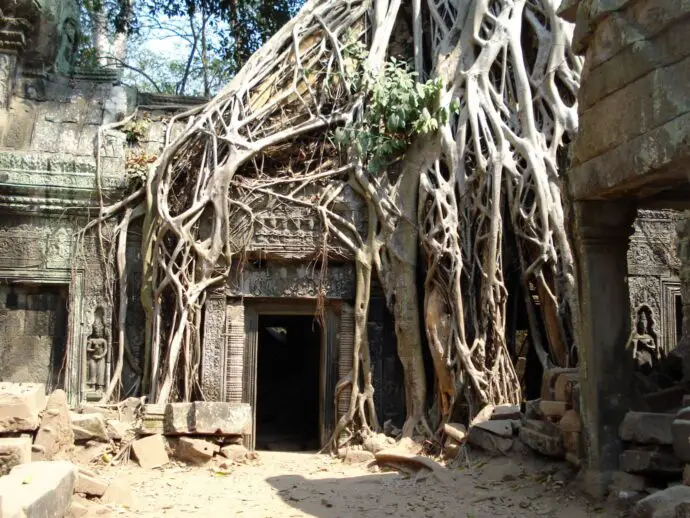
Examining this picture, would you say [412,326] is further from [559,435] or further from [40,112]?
[40,112]

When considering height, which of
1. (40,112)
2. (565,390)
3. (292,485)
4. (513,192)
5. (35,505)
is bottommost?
(292,485)

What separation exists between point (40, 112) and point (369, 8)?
3892 millimetres

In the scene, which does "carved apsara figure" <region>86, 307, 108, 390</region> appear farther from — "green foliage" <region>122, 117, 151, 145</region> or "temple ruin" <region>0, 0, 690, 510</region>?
"green foliage" <region>122, 117, 151, 145</region>

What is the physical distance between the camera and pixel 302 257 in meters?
8.10

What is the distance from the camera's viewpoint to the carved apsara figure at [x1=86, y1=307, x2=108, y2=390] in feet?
26.1

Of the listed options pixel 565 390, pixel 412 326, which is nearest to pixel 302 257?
pixel 412 326

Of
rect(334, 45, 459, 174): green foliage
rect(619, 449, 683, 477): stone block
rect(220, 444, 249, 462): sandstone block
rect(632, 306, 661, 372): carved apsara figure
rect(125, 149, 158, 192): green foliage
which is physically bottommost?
rect(220, 444, 249, 462): sandstone block

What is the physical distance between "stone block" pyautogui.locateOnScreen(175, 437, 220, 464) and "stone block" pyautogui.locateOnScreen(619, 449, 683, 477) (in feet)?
11.8

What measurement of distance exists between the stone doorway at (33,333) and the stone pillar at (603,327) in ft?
17.6

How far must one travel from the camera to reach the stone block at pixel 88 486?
4.71 metres

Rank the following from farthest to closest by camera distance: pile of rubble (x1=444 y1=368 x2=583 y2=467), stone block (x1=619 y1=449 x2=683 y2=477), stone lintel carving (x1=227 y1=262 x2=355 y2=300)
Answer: stone lintel carving (x1=227 y1=262 x2=355 y2=300) → pile of rubble (x1=444 y1=368 x2=583 y2=467) → stone block (x1=619 y1=449 x2=683 y2=477)

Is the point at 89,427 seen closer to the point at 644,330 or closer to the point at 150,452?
the point at 150,452

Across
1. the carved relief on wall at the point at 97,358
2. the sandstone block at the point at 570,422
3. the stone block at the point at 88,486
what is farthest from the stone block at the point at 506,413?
the carved relief on wall at the point at 97,358

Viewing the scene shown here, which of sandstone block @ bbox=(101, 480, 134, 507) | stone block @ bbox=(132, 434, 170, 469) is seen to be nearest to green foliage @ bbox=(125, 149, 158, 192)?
stone block @ bbox=(132, 434, 170, 469)
